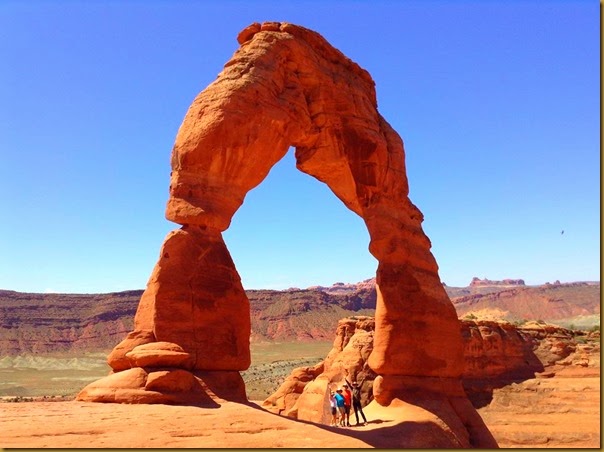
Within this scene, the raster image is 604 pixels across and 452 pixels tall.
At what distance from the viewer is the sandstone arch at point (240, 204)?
12398 mm

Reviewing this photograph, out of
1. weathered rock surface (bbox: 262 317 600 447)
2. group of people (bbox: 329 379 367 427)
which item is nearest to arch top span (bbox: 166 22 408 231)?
group of people (bbox: 329 379 367 427)

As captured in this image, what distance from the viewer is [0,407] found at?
33.2 ft

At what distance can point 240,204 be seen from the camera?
1475 cm

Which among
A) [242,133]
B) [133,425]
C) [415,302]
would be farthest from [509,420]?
[133,425]

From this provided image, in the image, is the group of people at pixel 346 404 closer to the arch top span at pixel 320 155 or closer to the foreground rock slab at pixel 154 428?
the arch top span at pixel 320 155

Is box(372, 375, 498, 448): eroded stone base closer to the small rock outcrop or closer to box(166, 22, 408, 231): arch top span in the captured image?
box(166, 22, 408, 231): arch top span

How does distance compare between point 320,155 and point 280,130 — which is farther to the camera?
point 320,155

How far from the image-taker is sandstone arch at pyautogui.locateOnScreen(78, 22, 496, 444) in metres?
12.4

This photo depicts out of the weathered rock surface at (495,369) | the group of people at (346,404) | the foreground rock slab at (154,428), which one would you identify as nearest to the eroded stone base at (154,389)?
the foreground rock slab at (154,428)

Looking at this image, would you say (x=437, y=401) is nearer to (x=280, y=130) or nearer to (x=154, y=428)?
(x=280, y=130)

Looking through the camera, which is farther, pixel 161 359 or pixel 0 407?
pixel 161 359

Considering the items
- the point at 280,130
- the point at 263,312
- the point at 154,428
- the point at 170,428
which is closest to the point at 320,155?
the point at 280,130

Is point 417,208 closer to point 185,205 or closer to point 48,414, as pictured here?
point 185,205

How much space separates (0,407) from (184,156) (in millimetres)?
6790
